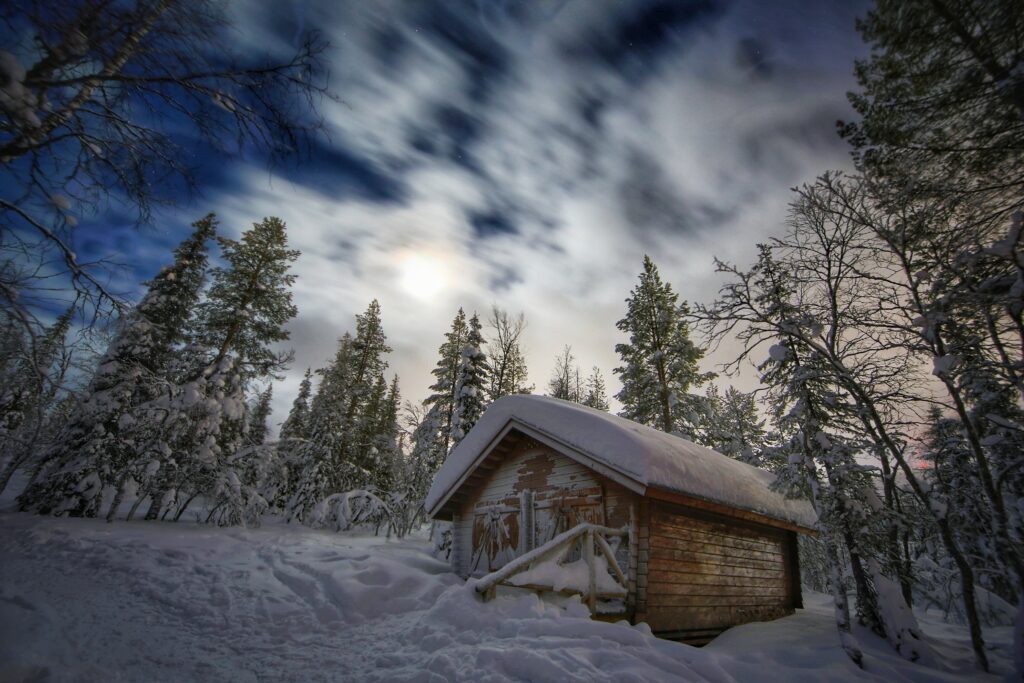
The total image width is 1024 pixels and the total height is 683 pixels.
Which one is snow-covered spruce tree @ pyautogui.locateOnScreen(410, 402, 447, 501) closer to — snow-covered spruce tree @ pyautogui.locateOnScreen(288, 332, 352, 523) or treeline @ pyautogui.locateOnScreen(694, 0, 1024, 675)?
snow-covered spruce tree @ pyautogui.locateOnScreen(288, 332, 352, 523)

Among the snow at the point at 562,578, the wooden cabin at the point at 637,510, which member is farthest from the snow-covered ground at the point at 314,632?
the wooden cabin at the point at 637,510

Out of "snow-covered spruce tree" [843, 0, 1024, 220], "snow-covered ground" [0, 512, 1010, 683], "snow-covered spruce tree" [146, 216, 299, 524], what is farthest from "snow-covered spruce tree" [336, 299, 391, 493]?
"snow-covered spruce tree" [843, 0, 1024, 220]

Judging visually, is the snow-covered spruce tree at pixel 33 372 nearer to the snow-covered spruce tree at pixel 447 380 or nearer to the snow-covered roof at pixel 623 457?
the snow-covered roof at pixel 623 457

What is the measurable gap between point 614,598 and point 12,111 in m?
9.70

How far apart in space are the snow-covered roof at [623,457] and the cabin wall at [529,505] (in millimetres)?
896

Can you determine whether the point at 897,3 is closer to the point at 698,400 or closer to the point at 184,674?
the point at 184,674

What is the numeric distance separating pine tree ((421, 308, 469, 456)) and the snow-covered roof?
1173cm

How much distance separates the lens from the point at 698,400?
64.8 feet

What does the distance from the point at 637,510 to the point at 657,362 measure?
13.8 m

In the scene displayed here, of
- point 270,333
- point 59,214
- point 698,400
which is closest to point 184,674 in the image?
point 59,214

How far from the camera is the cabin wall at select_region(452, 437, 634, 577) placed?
8.76 metres

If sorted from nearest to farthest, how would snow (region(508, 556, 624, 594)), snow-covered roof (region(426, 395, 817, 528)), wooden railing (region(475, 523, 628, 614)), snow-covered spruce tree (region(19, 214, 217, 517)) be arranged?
wooden railing (region(475, 523, 628, 614))
snow (region(508, 556, 624, 594))
snow-covered roof (region(426, 395, 817, 528))
snow-covered spruce tree (region(19, 214, 217, 517))

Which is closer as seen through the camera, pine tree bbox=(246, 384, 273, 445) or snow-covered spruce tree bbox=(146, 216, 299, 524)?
snow-covered spruce tree bbox=(146, 216, 299, 524)

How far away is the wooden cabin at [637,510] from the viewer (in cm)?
784
